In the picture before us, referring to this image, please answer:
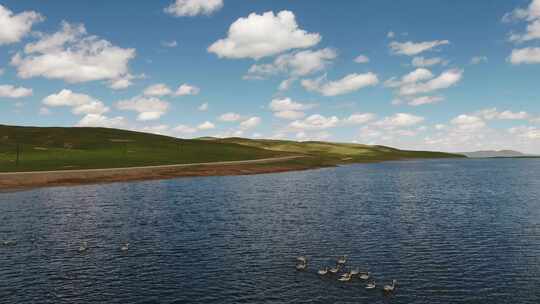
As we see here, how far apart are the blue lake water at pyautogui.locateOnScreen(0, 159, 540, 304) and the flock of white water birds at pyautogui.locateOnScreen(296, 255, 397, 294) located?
2.52 ft

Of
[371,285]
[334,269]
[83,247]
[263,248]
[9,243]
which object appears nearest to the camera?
[371,285]

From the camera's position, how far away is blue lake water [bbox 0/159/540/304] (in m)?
40.5

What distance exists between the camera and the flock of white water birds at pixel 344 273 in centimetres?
4094

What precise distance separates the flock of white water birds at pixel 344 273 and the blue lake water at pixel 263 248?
2.52 ft

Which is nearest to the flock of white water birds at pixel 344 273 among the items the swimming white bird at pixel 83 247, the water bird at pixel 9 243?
the swimming white bird at pixel 83 247

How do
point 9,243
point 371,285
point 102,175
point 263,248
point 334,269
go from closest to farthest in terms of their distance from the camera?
point 371,285 < point 334,269 < point 263,248 < point 9,243 < point 102,175

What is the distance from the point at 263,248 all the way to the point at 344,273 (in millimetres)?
13376

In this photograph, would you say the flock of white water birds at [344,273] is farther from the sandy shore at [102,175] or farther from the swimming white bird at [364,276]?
the sandy shore at [102,175]

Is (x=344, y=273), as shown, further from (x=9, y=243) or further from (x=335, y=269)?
(x=9, y=243)

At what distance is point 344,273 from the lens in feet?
147

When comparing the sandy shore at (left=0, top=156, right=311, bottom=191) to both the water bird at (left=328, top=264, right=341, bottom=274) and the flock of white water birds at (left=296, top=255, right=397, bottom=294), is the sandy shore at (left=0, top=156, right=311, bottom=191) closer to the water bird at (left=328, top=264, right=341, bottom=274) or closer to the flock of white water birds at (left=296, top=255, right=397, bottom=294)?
the flock of white water birds at (left=296, top=255, right=397, bottom=294)

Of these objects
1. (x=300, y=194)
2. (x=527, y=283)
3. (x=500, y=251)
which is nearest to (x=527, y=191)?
(x=300, y=194)

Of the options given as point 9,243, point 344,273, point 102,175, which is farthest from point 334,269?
point 102,175

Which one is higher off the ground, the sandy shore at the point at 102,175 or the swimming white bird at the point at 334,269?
the sandy shore at the point at 102,175
